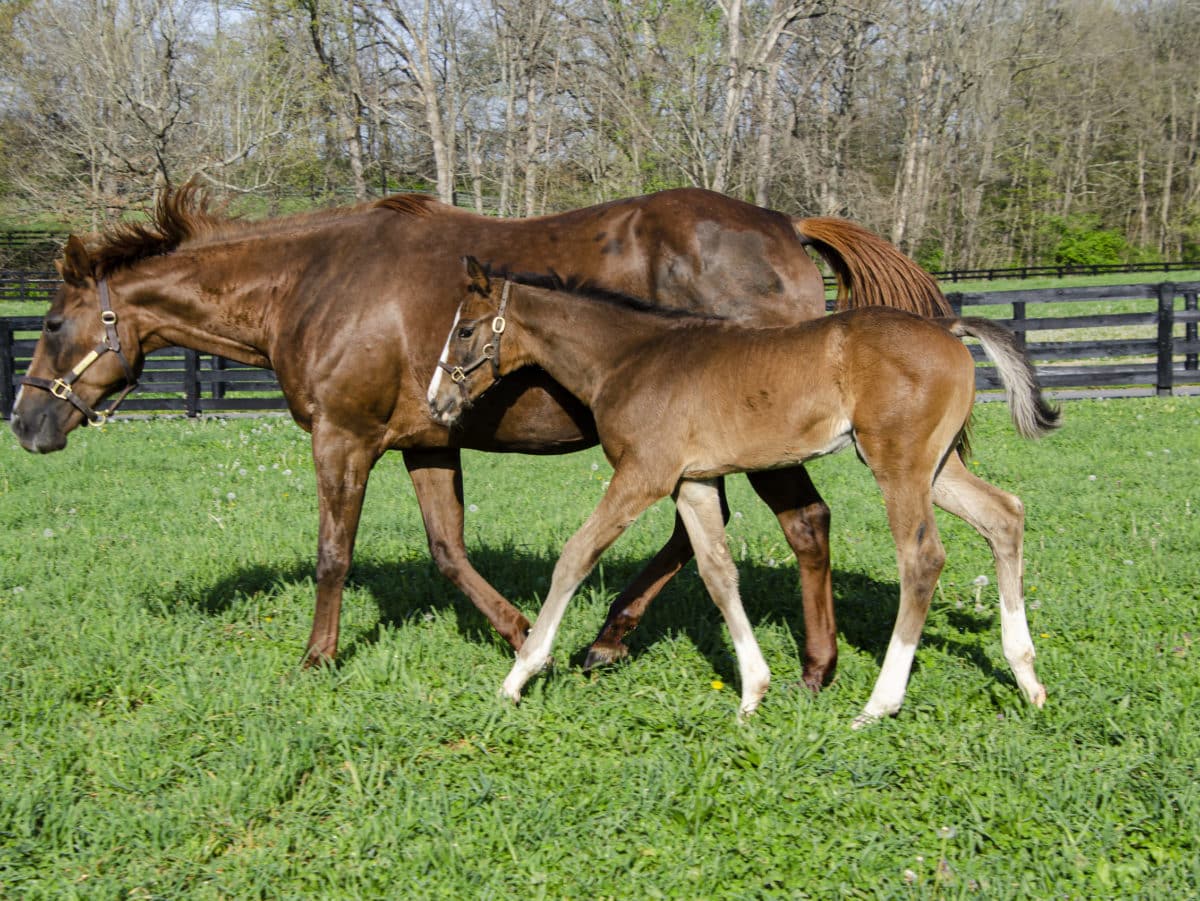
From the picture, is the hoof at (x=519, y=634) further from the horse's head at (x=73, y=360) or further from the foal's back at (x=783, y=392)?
the horse's head at (x=73, y=360)

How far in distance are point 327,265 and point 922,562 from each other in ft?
9.90

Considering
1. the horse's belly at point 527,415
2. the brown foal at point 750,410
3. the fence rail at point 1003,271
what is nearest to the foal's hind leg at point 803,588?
the brown foal at point 750,410

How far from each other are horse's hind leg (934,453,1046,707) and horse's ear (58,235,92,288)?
13.2 ft

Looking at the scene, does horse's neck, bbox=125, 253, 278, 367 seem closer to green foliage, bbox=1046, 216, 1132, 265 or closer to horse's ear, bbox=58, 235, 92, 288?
horse's ear, bbox=58, 235, 92, 288

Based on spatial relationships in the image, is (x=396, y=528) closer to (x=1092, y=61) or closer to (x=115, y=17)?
(x=115, y=17)

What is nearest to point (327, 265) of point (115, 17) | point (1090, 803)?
point (1090, 803)

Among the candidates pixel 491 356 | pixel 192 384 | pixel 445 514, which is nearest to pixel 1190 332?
pixel 445 514

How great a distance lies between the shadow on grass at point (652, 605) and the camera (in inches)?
188

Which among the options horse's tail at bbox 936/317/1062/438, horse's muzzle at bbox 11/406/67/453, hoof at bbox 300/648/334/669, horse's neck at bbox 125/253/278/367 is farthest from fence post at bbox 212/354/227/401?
horse's tail at bbox 936/317/1062/438

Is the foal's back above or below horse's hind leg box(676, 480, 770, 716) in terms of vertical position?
above

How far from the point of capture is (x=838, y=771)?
341cm

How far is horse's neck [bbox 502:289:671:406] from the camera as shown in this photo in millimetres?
4289

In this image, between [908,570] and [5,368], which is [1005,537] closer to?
[908,570]

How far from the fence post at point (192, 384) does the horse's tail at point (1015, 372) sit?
12249mm
